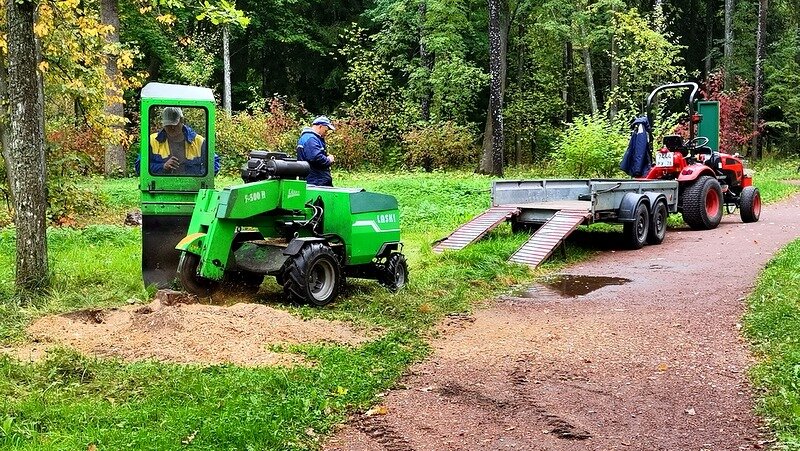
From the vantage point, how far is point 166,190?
8.89 m

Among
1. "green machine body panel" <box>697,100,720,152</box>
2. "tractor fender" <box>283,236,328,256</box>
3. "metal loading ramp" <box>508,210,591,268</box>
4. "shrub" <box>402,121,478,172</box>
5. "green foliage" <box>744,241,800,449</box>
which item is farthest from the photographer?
"shrub" <box>402,121,478,172</box>

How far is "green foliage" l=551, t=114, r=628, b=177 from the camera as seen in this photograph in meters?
21.2

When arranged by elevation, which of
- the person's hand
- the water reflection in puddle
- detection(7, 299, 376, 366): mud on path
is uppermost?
the person's hand

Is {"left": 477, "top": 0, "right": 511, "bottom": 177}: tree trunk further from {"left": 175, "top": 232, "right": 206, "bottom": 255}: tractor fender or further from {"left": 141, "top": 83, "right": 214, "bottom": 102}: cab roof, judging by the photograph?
{"left": 175, "top": 232, "right": 206, "bottom": 255}: tractor fender

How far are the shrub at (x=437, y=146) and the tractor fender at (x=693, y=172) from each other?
579 inches

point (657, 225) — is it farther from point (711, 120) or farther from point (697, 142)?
point (711, 120)

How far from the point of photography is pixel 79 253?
11164mm

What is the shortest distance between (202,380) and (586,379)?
2.79 meters

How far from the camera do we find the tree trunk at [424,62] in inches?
1193

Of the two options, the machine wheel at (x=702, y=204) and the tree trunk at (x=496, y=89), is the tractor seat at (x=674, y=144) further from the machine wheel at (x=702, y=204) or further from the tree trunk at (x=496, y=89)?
the tree trunk at (x=496, y=89)

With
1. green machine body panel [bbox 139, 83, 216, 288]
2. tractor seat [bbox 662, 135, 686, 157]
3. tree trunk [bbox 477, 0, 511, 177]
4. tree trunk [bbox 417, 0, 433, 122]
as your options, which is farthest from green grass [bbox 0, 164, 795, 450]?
tree trunk [bbox 417, 0, 433, 122]

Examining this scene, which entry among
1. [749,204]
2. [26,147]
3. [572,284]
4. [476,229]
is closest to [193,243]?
[26,147]

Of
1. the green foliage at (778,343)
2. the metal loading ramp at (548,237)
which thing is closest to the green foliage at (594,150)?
the metal loading ramp at (548,237)

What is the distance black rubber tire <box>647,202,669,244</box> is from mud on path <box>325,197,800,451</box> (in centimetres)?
331
